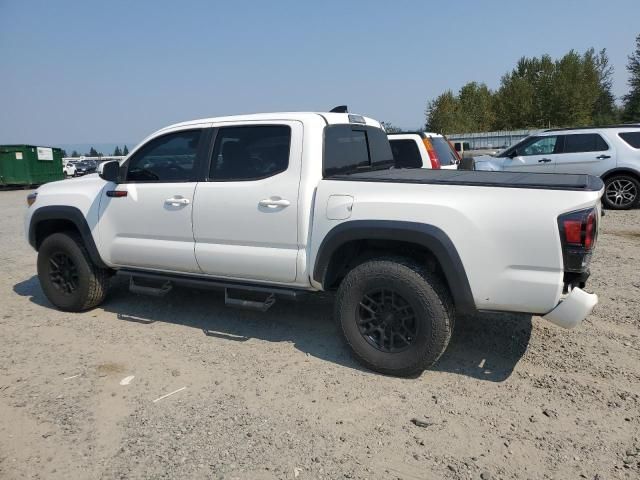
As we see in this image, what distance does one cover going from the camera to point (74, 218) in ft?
16.5

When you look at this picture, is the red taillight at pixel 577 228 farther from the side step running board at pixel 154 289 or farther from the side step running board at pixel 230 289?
the side step running board at pixel 154 289

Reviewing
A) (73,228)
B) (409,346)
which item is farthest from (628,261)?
(73,228)

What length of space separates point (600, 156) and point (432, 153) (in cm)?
476

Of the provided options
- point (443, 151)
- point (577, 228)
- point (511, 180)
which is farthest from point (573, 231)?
point (443, 151)

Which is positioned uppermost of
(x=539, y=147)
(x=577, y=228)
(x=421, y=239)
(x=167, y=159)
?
(x=167, y=159)

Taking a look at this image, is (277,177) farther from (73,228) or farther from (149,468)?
(73,228)

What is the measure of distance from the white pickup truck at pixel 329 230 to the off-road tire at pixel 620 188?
7.90m

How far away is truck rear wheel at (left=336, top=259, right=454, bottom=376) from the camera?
138 inches

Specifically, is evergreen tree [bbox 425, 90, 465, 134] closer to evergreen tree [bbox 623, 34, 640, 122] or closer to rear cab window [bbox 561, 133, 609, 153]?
evergreen tree [bbox 623, 34, 640, 122]

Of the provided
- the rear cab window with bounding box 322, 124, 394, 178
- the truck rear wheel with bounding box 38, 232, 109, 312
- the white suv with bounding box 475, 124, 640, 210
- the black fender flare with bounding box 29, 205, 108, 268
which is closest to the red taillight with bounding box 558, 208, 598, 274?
the rear cab window with bounding box 322, 124, 394, 178

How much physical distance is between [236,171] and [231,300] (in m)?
1.09

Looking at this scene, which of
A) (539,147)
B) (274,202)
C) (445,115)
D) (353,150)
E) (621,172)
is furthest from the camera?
(445,115)

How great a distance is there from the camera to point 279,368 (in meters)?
3.94

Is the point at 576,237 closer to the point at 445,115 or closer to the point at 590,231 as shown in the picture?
the point at 590,231
